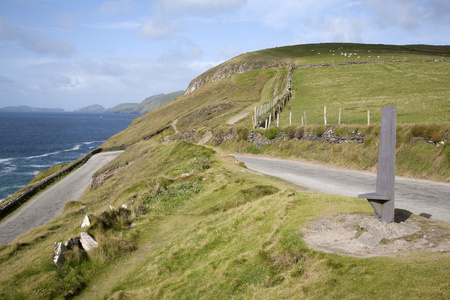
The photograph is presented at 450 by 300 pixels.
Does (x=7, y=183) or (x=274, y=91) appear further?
(x=274, y=91)

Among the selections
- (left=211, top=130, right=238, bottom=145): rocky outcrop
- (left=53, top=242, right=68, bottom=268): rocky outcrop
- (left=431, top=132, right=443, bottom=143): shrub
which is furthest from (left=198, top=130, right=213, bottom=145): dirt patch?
(left=53, top=242, right=68, bottom=268): rocky outcrop

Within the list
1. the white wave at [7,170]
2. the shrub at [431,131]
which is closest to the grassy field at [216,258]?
the shrub at [431,131]

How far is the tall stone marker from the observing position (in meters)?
8.38

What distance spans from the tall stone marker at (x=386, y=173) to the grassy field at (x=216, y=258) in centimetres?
144

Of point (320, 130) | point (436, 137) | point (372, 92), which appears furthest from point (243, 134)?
point (372, 92)

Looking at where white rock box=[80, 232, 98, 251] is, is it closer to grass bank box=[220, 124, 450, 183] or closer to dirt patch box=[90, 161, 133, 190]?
grass bank box=[220, 124, 450, 183]

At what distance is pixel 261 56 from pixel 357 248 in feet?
410

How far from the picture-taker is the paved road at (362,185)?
13570 mm

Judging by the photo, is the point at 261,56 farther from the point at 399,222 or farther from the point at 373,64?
the point at 399,222

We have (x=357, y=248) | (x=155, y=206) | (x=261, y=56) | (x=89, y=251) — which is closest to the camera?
(x=357, y=248)

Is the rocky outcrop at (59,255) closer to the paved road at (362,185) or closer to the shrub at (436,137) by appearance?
the paved road at (362,185)

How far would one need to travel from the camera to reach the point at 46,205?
38.1m

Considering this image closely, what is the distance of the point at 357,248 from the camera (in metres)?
7.82

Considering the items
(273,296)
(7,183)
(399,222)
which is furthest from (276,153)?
(7,183)
